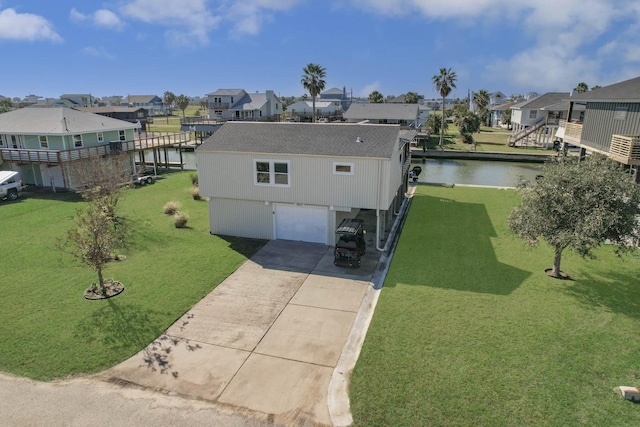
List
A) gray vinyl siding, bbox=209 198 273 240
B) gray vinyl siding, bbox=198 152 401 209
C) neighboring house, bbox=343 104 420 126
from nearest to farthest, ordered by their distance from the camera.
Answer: gray vinyl siding, bbox=198 152 401 209 < gray vinyl siding, bbox=209 198 273 240 < neighboring house, bbox=343 104 420 126

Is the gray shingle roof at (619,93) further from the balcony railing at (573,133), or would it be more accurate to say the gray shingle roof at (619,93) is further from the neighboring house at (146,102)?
the neighboring house at (146,102)

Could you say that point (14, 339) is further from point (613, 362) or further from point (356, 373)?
point (613, 362)

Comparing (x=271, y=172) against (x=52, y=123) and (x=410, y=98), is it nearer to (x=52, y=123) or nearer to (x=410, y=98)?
(x=52, y=123)

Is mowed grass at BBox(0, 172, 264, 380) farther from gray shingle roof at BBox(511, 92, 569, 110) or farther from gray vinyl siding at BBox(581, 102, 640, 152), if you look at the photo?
gray shingle roof at BBox(511, 92, 569, 110)

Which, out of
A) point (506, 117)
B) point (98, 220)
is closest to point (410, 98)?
point (506, 117)

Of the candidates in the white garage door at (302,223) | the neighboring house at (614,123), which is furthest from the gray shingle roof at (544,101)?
the white garage door at (302,223)

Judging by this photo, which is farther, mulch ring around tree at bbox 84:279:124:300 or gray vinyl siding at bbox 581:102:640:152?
gray vinyl siding at bbox 581:102:640:152

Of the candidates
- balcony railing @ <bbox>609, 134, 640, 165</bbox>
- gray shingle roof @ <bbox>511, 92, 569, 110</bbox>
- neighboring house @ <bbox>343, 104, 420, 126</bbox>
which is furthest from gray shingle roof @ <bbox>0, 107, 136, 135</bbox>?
gray shingle roof @ <bbox>511, 92, 569, 110</bbox>
